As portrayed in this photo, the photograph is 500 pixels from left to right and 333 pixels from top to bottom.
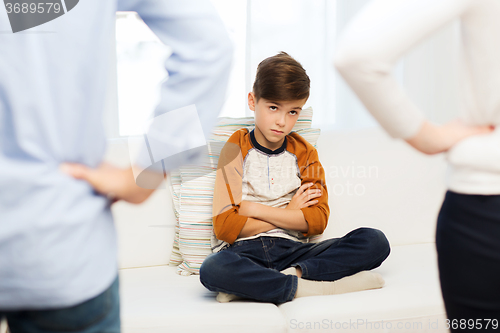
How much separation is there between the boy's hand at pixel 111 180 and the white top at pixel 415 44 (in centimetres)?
26

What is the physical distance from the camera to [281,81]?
57.5 inches

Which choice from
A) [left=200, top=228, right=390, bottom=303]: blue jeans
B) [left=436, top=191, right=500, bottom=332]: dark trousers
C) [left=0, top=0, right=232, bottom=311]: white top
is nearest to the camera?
[left=0, top=0, right=232, bottom=311]: white top

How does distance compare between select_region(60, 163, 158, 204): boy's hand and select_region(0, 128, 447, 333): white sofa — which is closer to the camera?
select_region(60, 163, 158, 204): boy's hand

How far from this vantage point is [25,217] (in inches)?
15.3

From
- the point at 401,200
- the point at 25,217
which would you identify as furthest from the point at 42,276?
the point at 401,200

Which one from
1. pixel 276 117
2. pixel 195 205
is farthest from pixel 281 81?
pixel 195 205

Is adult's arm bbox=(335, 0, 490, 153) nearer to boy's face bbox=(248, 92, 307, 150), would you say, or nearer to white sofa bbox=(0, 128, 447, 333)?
white sofa bbox=(0, 128, 447, 333)

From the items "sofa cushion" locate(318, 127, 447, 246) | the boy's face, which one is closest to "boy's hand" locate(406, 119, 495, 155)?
the boy's face

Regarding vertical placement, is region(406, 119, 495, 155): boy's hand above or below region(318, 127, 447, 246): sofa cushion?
above

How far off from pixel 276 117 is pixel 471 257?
995 millimetres

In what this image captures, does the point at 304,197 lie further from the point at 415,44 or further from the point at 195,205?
the point at 415,44

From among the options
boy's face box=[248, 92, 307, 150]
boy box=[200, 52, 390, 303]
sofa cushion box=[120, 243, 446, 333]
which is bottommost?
sofa cushion box=[120, 243, 446, 333]

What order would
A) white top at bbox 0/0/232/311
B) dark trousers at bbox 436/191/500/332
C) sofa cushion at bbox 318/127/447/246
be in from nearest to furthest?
white top at bbox 0/0/232/311, dark trousers at bbox 436/191/500/332, sofa cushion at bbox 318/127/447/246

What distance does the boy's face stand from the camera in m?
1.46
